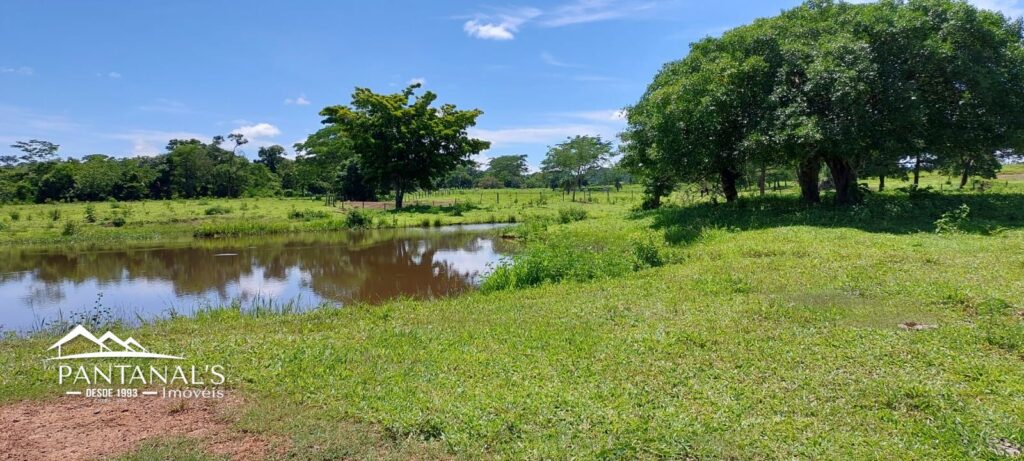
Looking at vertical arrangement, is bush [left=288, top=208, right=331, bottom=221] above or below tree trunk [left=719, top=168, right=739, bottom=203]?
below

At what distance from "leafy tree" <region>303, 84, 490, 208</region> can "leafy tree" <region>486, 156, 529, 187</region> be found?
66.2 metres

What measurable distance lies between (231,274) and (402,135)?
74.7 ft

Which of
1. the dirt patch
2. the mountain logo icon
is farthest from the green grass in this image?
the dirt patch

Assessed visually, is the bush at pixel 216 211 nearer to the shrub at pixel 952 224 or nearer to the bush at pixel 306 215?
the bush at pixel 306 215

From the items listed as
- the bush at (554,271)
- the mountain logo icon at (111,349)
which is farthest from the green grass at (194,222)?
the mountain logo icon at (111,349)

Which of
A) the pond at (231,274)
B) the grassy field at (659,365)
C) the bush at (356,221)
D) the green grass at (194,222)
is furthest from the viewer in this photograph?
the bush at (356,221)

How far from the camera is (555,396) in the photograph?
531 cm

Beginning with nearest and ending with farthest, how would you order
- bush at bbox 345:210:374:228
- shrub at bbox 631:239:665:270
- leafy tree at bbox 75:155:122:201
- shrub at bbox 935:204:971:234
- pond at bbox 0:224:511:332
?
pond at bbox 0:224:511:332 < shrub at bbox 631:239:665:270 < shrub at bbox 935:204:971:234 < bush at bbox 345:210:374:228 < leafy tree at bbox 75:155:122:201

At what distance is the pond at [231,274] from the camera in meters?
12.7

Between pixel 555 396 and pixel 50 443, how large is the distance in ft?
14.7

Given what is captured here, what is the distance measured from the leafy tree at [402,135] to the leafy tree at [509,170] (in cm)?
6620

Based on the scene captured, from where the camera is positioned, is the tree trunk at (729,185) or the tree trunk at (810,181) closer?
the tree trunk at (810,181)

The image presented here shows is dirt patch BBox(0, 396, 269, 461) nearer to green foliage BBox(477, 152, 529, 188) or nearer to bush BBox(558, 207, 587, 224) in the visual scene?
bush BBox(558, 207, 587, 224)

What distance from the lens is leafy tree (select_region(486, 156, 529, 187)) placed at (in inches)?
4247
